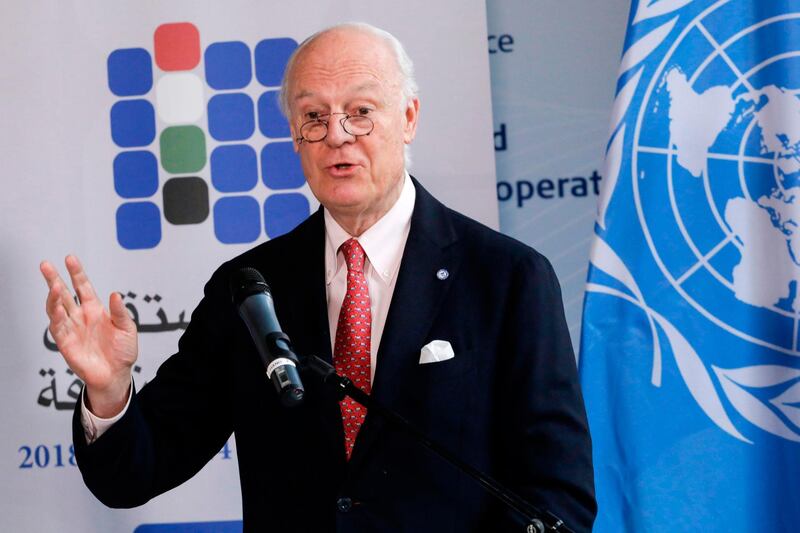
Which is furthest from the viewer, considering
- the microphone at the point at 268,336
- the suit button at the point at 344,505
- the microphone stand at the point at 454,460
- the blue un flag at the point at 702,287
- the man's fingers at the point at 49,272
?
the blue un flag at the point at 702,287

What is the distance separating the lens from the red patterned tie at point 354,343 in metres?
1.87

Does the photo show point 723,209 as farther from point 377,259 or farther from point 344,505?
point 344,505

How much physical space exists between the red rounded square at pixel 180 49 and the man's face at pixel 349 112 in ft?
4.18

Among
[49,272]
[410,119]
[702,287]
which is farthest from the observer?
[702,287]

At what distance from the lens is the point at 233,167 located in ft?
10.2

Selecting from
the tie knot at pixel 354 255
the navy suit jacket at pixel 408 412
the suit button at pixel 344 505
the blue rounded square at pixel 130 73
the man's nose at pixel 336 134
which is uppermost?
the blue rounded square at pixel 130 73

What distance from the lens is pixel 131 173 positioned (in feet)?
10.2

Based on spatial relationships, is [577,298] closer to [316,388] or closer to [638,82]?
[638,82]

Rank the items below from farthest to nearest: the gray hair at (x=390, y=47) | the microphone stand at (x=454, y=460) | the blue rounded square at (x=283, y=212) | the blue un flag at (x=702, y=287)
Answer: the blue rounded square at (x=283, y=212) → the blue un flag at (x=702, y=287) → the gray hair at (x=390, y=47) → the microphone stand at (x=454, y=460)

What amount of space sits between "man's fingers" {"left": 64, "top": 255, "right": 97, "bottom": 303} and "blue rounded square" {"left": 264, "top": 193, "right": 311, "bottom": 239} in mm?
1378

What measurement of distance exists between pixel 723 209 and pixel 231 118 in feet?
5.16

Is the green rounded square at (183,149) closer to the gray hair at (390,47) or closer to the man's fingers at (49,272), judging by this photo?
the gray hair at (390,47)

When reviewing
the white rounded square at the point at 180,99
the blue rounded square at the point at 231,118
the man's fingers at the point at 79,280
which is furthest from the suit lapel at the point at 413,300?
the white rounded square at the point at 180,99

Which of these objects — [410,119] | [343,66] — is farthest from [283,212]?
[343,66]
